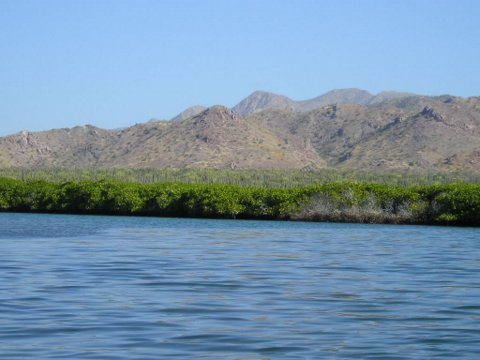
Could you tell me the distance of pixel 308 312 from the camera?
1919 cm

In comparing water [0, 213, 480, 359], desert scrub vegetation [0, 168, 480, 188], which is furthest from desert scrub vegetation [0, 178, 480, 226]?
desert scrub vegetation [0, 168, 480, 188]

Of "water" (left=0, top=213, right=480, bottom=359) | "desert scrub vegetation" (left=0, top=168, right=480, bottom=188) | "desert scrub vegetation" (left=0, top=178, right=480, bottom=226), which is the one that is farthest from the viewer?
"desert scrub vegetation" (left=0, top=168, right=480, bottom=188)

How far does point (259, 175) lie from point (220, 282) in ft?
465

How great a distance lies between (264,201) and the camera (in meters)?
78.0

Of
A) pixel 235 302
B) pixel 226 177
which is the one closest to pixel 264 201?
pixel 235 302

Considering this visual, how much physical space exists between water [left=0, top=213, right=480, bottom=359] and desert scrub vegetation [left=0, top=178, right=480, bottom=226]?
32.4 metres

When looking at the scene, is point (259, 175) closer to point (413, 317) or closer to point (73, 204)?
point (73, 204)

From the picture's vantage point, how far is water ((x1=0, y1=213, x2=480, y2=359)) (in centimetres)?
1522

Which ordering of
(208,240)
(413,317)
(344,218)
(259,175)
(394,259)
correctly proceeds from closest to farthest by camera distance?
1. (413,317)
2. (394,259)
3. (208,240)
4. (344,218)
5. (259,175)

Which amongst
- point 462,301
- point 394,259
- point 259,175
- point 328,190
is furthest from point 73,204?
point 259,175

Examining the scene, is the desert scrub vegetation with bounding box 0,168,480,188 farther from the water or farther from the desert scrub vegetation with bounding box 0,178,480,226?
the water

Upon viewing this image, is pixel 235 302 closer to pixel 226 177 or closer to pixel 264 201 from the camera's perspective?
pixel 264 201

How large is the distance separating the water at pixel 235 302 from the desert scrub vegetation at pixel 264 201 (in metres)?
32.4

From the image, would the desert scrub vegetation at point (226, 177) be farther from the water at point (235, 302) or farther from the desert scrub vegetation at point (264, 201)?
the water at point (235, 302)
